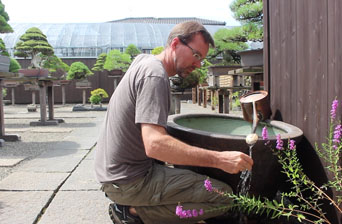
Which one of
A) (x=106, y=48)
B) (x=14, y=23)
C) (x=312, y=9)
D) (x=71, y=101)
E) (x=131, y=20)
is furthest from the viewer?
(x=131, y=20)

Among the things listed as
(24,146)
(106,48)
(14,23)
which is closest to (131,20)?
(14,23)

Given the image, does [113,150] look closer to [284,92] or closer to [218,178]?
[218,178]

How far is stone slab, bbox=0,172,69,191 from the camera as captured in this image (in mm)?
3033

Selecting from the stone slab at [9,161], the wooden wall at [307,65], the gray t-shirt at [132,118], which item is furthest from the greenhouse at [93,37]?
the gray t-shirt at [132,118]

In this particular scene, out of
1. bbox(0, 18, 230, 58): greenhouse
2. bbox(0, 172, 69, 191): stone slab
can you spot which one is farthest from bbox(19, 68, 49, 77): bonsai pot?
bbox(0, 18, 230, 58): greenhouse

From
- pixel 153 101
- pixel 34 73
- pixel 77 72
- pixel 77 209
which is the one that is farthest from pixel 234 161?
pixel 77 72

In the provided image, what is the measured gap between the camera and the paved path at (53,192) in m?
2.37

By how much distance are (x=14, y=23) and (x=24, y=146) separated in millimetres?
25061

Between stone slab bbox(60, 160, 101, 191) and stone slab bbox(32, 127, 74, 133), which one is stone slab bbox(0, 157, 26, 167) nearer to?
stone slab bbox(60, 160, 101, 191)

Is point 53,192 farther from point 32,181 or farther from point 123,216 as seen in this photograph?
point 123,216

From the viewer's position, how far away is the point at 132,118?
1.80 metres

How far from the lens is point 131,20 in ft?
126

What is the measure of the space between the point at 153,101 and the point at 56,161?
2.89 m

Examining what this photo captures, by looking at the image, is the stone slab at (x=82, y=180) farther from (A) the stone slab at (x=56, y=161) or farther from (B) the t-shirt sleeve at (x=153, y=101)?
(B) the t-shirt sleeve at (x=153, y=101)
